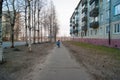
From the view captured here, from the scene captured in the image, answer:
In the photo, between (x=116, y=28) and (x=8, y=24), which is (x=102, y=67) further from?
(x=8, y=24)

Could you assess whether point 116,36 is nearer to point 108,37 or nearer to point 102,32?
point 108,37

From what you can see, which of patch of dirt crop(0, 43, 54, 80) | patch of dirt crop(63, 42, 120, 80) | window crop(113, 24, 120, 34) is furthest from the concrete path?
window crop(113, 24, 120, 34)

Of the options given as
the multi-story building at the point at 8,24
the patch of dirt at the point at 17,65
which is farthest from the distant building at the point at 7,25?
the patch of dirt at the point at 17,65

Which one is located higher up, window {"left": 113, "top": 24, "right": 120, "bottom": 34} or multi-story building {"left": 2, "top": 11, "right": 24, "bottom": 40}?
multi-story building {"left": 2, "top": 11, "right": 24, "bottom": 40}

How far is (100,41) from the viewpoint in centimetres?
3753

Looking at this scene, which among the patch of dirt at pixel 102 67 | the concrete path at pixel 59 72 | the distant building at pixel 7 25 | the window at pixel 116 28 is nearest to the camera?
the concrete path at pixel 59 72

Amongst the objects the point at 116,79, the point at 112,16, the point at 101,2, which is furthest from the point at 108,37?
the point at 116,79

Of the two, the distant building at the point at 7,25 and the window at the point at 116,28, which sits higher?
the distant building at the point at 7,25

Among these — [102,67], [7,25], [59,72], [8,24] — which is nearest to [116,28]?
[102,67]

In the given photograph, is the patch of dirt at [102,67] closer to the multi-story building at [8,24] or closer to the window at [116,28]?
the window at [116,28]

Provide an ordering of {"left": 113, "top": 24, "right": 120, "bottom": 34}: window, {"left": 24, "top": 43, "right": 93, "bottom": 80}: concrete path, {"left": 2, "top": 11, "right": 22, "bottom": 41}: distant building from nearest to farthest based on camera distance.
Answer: {"left": 24, "top": 43, "right": 93, "bottom": 80}: concrete path → {"left": 2, "top": 11, "right": 22, "bottom": 41}: distant building → {"left": 113, "top": 24, "right": 120, "bottom": 34}: window

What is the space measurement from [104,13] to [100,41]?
523cm

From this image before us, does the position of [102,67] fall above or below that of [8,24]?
below

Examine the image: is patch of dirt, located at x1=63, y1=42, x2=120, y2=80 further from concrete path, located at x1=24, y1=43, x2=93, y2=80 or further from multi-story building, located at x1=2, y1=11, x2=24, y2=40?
multi-story building, located at x1=2, y1=11, x2=24, y2=40
